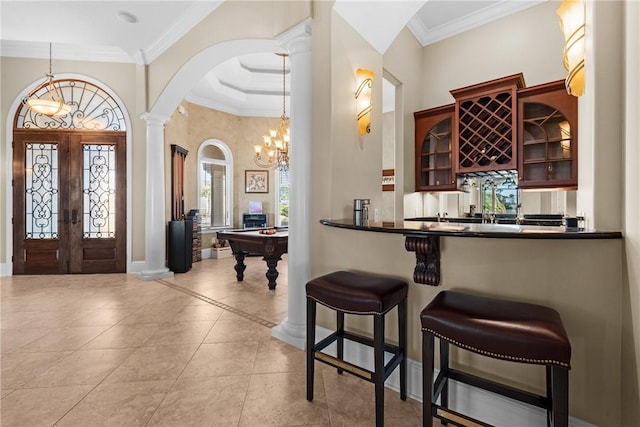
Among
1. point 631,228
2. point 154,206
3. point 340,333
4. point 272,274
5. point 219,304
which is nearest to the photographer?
point 631,228

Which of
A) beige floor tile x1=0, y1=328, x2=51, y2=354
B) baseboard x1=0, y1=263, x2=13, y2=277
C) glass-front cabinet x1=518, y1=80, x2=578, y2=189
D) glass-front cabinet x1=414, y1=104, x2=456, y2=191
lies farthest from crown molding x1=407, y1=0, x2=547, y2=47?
baseboard x1=0, y1=263, x2=13, y2=277

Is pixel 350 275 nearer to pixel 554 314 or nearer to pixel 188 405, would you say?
pixel 554 314

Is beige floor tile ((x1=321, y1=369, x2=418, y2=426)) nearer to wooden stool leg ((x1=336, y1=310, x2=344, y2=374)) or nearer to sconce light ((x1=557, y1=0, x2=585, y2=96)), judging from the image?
wooden stool leg ((x1=336, y1=310, x2=344, y2=374))

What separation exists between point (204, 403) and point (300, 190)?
1.63 meters

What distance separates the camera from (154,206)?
16.1 ft

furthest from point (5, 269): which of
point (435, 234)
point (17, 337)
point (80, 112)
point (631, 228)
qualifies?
→ point (631, 228)

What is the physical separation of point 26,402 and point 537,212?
511 centimetres

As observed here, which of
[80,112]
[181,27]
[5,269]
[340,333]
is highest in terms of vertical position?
[181,27]

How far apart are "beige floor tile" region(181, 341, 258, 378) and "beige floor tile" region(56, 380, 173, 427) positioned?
0.21m

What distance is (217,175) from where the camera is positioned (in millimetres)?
7195

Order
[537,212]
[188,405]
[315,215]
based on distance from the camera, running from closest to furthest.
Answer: [188,405], [315,215], [537,212]

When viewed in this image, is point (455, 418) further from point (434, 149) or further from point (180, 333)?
point (434, 149)

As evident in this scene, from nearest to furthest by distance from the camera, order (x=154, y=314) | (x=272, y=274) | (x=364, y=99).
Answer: (x=364, y=99) → (x=154, y=314) → (x=272, y=274)

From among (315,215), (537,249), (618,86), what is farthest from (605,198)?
(315,215)
